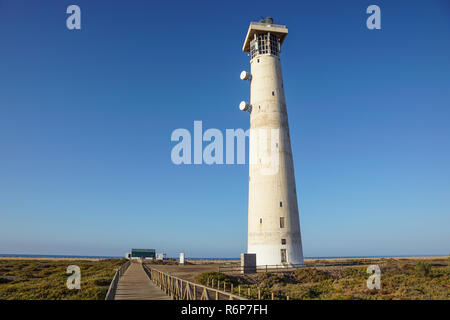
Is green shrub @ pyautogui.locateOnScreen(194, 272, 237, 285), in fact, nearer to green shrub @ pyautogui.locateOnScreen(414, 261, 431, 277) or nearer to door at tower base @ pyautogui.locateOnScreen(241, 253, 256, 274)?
door at tower base @ pyautogui.locateOnScreen(241, 253, 256, 274)

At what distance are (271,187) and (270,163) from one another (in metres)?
2.69

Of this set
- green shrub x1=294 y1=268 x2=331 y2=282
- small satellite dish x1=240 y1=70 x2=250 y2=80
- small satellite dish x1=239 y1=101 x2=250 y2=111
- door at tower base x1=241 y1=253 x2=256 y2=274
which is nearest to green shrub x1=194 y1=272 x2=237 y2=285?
door at tower base x1=241 y1=253 x2=256 y2=274

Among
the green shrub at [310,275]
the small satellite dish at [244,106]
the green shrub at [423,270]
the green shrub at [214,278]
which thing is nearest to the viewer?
the green shrub at [214,278]

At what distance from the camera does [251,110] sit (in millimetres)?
38969

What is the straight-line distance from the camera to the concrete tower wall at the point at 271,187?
3406cm

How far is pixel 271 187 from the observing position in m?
34.8

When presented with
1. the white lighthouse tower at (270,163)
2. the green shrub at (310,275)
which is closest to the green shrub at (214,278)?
the green shrub at (310,275)

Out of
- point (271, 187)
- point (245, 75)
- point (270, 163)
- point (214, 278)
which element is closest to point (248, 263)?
point (214, 278)

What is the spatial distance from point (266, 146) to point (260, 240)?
1032 cm

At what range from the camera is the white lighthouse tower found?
34125 millimetres

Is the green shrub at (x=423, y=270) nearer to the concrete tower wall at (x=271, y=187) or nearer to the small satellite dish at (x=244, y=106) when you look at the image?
the concrete tower wall at (x=271, y=187)

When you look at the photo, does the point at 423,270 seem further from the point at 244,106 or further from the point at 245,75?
the point at 245,75
